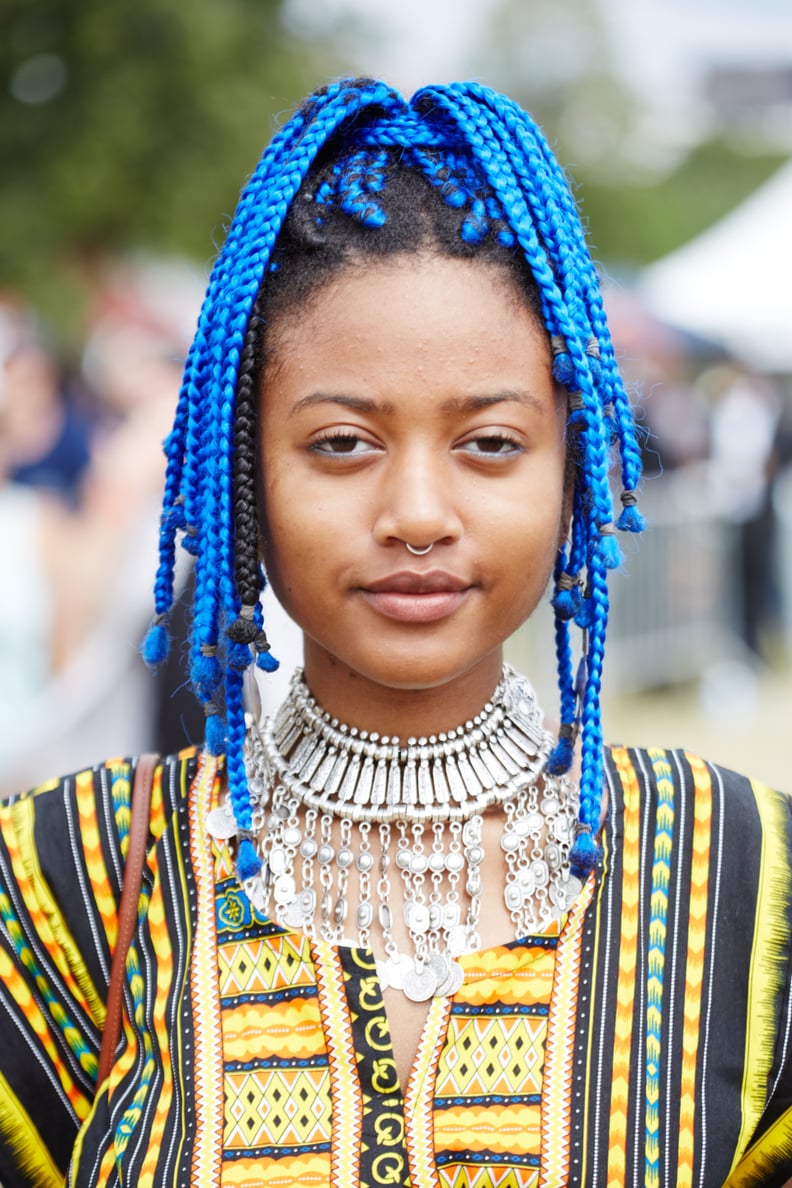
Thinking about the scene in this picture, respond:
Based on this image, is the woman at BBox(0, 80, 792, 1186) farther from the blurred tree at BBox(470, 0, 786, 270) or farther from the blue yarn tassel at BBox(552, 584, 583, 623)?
the blurred tree at BBox(470, 0, 786, 270)

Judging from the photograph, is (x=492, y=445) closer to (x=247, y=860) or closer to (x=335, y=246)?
(x=335, y=246)

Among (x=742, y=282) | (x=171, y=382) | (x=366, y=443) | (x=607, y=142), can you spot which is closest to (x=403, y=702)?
(x=366, y=443)

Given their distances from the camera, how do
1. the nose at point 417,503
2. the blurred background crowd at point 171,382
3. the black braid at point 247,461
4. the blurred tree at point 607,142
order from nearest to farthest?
the nose at point 417,503 < the black braid at point 247,461 < the blurred background crowd at point 171,382 < the blurred tree at point 607,142

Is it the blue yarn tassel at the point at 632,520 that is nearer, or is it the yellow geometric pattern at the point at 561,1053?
the yellow geometric pattern at the point at 561,1053

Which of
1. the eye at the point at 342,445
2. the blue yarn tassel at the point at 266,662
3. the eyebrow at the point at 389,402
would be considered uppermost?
the eyebrow at the point at 389,402

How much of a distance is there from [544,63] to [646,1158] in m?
42.4

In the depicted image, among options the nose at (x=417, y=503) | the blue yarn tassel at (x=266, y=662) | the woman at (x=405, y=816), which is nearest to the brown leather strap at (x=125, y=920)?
the woman at (x=405, y=816)

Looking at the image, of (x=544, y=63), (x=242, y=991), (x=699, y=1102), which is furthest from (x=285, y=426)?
(x=544, y=63)

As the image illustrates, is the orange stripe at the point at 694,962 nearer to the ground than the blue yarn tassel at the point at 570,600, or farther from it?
nearer to the ground

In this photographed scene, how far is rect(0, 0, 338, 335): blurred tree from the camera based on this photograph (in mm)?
15617

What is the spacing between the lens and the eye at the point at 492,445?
62.1 inches

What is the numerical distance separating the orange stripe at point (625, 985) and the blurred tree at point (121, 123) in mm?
14433

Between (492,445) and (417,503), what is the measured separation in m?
0.14

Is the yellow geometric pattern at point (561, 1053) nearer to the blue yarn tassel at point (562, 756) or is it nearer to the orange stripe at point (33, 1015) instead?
the blue yarn tassel at point (562, 756)
